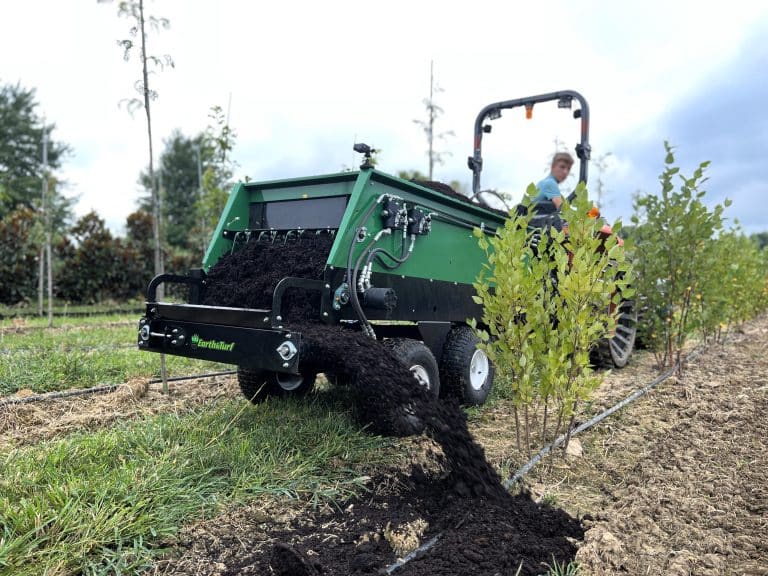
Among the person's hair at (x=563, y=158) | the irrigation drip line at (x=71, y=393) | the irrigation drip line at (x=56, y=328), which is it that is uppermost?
the person's hair at (x=563, y=158)

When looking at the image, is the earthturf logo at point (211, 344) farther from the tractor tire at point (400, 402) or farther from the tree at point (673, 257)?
the tree at point (673, 257)

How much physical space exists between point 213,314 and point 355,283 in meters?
0.93

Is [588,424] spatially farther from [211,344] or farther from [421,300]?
[211,344]

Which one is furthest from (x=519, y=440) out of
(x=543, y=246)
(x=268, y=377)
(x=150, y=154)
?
(x=150, y=154)

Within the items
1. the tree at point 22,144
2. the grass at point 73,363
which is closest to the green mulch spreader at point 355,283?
the grass at point 73,363

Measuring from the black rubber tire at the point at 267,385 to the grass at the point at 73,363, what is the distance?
1681 millimetres

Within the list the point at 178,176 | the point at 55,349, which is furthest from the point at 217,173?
the point at 178,176

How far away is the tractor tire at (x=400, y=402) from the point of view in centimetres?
361

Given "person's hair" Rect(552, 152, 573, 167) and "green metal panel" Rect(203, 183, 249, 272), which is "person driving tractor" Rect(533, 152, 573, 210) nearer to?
"person's hair" Rect(552, 152, 573, 167)

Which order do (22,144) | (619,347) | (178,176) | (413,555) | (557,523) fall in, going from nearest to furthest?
(413,555) < (557,523) < (619,347) < (22,144) < (178,176)

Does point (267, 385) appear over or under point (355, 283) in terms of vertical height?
under

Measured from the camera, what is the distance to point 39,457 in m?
3.33

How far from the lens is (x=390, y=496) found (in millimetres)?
3266

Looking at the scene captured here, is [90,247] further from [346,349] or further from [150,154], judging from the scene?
[346,349]
